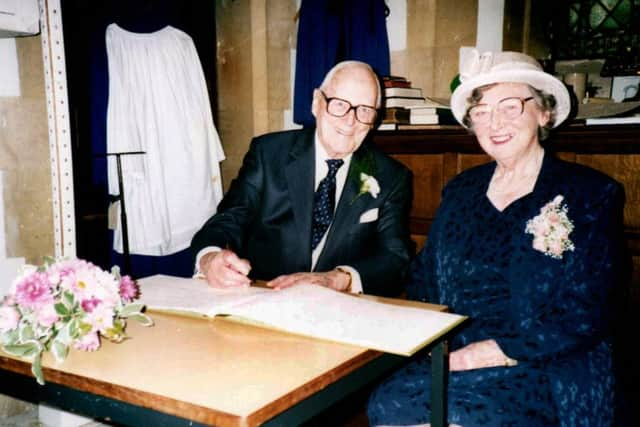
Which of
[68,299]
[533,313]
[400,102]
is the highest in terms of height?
[400,102]

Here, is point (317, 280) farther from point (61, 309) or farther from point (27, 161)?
point (27, 161)

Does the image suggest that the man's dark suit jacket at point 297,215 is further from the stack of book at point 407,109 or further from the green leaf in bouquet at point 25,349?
the green leaf in bouquet at point 25,349

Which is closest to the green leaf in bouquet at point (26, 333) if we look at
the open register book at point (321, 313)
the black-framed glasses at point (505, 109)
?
the open register book at point (321, 313)

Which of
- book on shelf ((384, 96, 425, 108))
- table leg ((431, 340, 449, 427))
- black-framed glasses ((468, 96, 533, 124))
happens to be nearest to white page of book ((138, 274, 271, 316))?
table leg ((431, 340, 449, 427))

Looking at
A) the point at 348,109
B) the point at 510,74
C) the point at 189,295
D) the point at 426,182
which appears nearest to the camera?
the point at 189,295

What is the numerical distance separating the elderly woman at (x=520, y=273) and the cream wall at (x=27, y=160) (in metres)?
1.77

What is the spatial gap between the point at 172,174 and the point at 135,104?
1.66 ft

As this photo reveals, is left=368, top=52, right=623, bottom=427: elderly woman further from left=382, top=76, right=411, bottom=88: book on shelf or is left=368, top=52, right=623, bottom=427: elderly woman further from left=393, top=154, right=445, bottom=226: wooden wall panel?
left=382, top=76, right=411, bottom=88: book on shelf

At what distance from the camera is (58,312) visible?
3.40 feet

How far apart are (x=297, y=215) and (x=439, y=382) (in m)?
0.97

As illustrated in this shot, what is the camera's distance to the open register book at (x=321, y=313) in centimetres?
110

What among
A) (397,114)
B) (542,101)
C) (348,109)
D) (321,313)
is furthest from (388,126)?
(321,313)

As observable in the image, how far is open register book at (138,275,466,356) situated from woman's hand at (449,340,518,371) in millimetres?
300

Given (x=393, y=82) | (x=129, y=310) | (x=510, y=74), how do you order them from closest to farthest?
(x=129, y=310), (x=510, y=74), (x=393, y=82)
